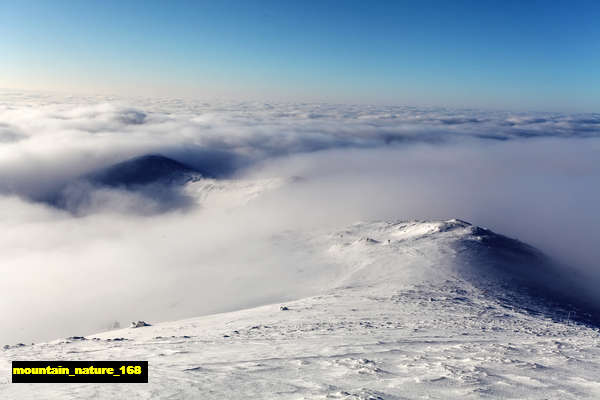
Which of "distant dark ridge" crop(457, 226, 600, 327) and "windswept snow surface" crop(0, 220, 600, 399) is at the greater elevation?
"windswept snow surface" crop(0, 220, 600, 399)

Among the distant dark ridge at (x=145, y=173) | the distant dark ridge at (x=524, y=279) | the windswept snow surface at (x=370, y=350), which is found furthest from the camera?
the distant dark ridge at (x=145, y=173)

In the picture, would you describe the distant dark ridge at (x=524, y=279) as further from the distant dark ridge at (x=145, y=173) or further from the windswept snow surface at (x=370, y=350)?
the distant dark ridge at (x=145, y=173)

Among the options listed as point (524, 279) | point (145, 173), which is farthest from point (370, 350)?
point (145, 173)

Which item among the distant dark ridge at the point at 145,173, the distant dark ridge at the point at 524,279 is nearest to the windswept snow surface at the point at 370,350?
the distant dark ridge at the point at 524,279

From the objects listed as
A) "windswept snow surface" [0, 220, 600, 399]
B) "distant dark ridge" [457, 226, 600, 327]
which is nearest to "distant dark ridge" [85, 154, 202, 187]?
"distant dark ridge" [457, 226, 600, 327]

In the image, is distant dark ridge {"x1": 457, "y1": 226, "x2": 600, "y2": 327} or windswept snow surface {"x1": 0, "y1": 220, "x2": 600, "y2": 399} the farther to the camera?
distant dark ridge {"x1": 457, "y1": 226, "x2": 600, "y2": 327}

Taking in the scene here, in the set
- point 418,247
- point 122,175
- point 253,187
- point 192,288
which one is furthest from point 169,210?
point 418,247

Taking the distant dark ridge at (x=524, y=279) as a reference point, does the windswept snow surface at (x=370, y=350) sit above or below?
above

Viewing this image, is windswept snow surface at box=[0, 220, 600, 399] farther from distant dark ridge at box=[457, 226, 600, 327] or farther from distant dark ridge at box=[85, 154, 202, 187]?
distant dark ridge at box=[85, 154, 202, 187]
